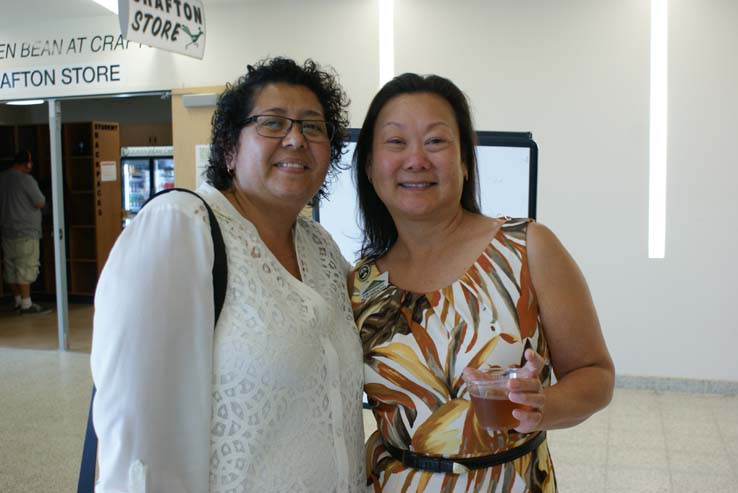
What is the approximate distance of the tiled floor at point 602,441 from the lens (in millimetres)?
3605

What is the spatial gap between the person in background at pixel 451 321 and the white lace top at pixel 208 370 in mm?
132

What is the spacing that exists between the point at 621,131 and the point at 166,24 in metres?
3.43

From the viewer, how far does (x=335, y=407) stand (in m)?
1.44

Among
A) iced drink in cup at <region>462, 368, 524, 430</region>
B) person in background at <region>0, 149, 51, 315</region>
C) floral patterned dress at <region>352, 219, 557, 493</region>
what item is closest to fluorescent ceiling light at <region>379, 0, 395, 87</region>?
floral patterned dress at <region>352, 219, 557, 493</region>

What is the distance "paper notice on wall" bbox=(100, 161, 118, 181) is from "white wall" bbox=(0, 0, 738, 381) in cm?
507

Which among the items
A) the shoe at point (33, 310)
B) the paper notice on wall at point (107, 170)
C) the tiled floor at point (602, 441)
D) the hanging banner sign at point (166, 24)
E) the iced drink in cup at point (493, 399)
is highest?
the hanging banner sign at point (166, 24)

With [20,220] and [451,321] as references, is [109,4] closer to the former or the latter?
[20,220]

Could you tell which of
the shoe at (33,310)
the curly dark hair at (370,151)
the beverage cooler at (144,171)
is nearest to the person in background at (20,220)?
the shoe at (33,310)

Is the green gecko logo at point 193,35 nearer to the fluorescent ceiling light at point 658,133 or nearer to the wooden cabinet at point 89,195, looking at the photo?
the fluorescent ceiling light at point 658,133

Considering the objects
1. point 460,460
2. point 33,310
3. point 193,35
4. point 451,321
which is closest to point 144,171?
point 33,310

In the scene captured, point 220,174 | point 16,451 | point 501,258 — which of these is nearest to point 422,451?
point 501,258

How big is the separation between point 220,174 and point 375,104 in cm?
43

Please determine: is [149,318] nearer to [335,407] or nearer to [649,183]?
[335,407]

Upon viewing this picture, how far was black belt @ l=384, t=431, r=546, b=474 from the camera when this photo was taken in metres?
1.46
